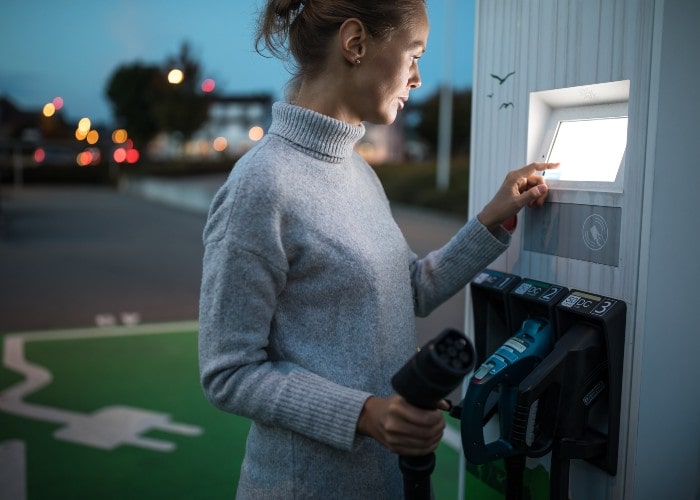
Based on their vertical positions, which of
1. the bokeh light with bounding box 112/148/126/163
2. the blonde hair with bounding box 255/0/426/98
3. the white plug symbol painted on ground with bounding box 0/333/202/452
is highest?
the bokeh light with bounding box 112/148/126/163

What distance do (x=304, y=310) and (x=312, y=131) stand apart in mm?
363

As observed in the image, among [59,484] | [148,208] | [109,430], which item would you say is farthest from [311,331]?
[148,208]

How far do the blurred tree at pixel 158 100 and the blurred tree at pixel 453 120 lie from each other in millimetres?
10721

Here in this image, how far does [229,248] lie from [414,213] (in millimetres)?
17776

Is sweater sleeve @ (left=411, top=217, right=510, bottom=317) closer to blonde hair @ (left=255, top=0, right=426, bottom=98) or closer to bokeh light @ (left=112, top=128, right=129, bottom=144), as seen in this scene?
blonde hair @ (left=255, top=0, right=426, bottom=98)

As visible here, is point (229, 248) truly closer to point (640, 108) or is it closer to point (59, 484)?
point (640, 108)

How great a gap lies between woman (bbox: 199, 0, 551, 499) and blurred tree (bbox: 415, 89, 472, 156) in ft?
97.4

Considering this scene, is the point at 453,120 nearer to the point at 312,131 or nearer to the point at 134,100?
the point at 134,100

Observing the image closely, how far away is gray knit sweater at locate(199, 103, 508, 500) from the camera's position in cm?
126

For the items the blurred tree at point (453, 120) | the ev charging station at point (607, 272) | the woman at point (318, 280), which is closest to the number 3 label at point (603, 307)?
the ev charging station at point (607, 272)

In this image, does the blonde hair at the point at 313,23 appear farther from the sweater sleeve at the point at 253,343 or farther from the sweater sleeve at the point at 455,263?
the sweater sleeve at the point at 455,263

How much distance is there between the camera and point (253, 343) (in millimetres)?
1272

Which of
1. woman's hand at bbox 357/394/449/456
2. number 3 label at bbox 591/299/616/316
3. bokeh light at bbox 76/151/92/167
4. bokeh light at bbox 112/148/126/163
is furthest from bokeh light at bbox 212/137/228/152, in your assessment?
woman's hand at bbox 357/394/449/456

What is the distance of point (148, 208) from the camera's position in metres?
22.2
